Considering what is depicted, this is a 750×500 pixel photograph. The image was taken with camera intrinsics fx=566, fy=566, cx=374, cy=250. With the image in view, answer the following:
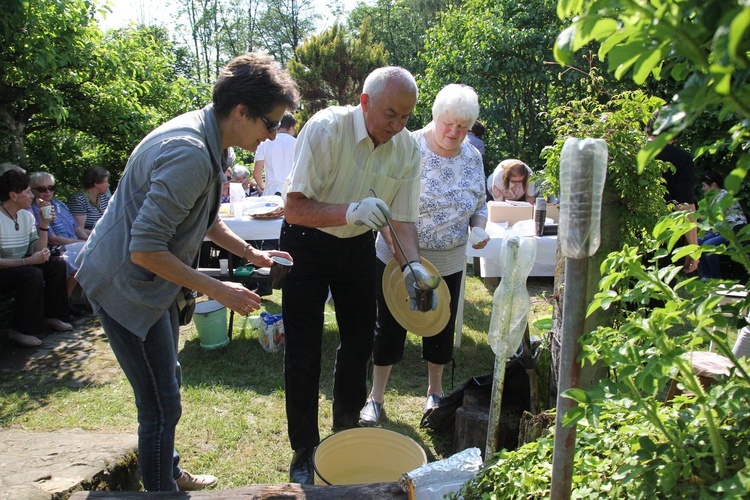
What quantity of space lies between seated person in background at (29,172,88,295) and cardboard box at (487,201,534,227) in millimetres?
3836

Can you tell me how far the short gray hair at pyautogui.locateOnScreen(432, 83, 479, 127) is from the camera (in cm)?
304

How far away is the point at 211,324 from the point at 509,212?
2956 millimetres

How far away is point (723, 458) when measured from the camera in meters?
1.04

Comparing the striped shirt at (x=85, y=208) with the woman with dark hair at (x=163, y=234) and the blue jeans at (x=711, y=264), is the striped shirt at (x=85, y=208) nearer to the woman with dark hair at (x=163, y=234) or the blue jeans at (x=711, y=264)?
the woman with dark hair at (x=163, y=234)

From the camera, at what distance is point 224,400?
3.61 meters

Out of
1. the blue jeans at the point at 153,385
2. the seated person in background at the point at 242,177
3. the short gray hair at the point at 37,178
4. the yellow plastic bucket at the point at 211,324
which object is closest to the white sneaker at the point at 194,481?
the blue jeans at the point at 153,385

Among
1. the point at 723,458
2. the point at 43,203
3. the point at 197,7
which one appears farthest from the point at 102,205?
the point at 197,7

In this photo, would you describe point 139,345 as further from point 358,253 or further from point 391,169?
point 391,169

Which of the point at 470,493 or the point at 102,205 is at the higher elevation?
the point at 102,205

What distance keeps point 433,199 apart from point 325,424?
1.45 meters

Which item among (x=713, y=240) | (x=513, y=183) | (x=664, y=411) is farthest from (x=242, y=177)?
(x=664, y=411)

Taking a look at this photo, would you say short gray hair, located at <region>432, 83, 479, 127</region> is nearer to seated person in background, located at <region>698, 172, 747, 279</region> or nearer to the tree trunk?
seated person in background, located at <region>698, 172, 747, 279</region>

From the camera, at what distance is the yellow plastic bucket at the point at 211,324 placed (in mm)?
4324

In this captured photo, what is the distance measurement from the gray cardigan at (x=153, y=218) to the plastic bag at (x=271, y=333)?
92.5 inches
